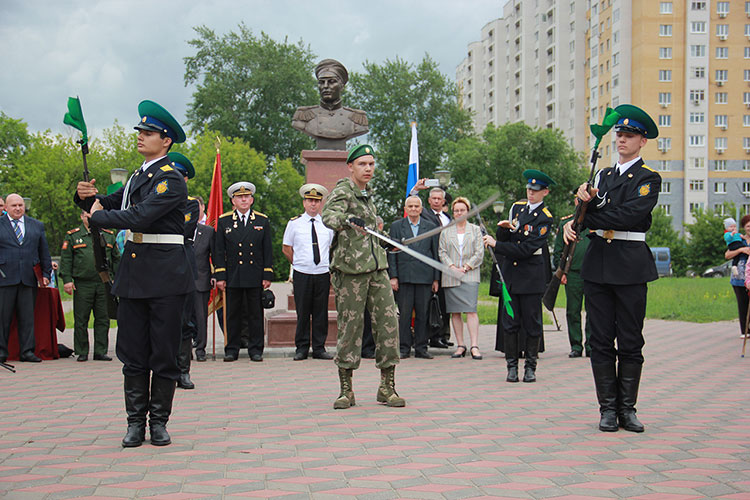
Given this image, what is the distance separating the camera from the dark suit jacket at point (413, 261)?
1088cm

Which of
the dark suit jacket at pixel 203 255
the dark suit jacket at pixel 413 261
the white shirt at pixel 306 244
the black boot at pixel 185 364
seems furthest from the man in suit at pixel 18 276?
the dark suit jacket at pixel 413 261

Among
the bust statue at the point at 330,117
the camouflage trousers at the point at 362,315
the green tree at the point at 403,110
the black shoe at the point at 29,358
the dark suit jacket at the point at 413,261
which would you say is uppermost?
the green tree at the point at 403,110

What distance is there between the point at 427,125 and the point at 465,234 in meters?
47.9

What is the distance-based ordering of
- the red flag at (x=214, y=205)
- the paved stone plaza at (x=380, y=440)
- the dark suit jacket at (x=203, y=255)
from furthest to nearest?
the red flag at (x=214, y=205), the dark suit jacket at (x=203, y=255), the paved stone plaza at (x=380, y=440)

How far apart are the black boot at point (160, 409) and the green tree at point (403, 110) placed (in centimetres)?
4880

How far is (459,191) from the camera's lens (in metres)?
57.9

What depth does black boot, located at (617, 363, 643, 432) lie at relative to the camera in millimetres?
5907

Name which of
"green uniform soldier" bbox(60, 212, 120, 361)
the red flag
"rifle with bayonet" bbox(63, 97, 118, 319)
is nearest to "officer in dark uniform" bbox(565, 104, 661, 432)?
"rifle with bayonet" bbox(63, 97, 118, 319)

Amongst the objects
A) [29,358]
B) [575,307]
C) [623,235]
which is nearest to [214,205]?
[29,358]

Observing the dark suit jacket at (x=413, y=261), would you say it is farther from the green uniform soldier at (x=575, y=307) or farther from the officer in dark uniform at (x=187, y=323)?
the officer in dark uniform at (x=187, y=323)

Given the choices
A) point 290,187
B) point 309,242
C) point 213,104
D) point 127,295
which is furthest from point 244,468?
point 213,104

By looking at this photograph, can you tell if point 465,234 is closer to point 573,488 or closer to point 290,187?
point 573,488

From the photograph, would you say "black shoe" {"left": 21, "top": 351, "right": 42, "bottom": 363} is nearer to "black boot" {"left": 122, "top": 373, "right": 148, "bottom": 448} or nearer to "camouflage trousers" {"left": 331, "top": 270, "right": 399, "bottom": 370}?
"camouflage trousers" {"left": 331, "top": 270, "right": 399, "bottom": 370}

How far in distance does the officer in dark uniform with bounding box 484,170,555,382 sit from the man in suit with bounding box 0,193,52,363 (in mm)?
6541
